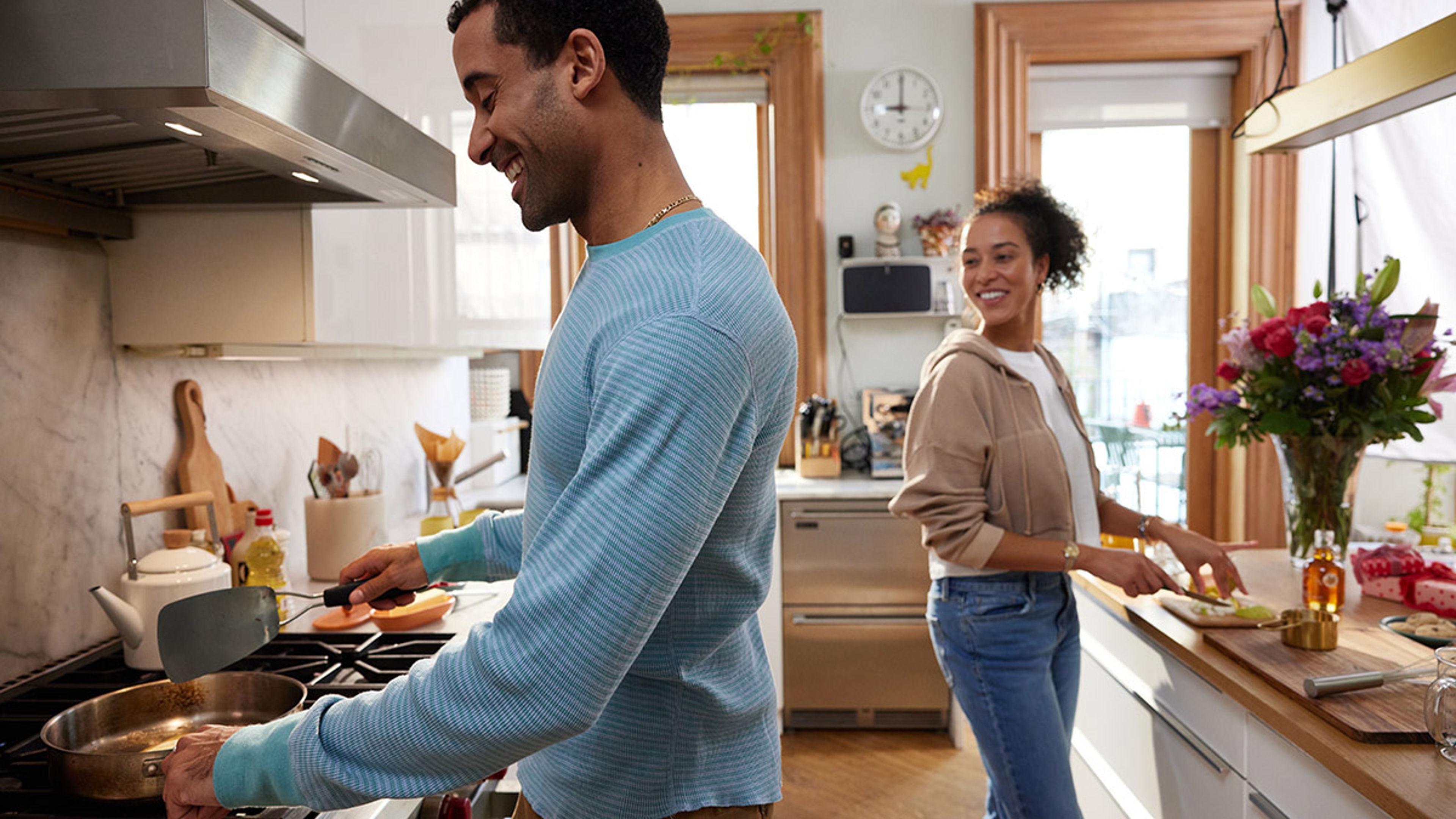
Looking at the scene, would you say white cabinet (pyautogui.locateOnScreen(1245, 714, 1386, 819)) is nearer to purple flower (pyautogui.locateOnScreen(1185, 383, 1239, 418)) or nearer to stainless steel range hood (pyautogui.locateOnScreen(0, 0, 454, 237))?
purple flower (pyautogui.locateOnScreen(1185, 383, 1239, 418))

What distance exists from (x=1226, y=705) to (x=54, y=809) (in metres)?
1.51

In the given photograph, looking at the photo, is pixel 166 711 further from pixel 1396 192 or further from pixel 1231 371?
pixel 1396 192

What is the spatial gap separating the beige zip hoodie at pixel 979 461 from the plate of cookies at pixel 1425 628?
1.74ft

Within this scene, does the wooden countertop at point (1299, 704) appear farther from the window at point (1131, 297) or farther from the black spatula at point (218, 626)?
the window at point (1131, 297)

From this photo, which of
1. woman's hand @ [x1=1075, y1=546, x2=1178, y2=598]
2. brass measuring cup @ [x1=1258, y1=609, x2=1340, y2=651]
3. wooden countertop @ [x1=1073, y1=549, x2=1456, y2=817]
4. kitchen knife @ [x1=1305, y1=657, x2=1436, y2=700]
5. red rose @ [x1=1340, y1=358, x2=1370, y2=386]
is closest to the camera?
wooden countertop @ [x1=1073, y1=549, x2=1456, y2=817]

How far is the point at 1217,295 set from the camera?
3.77m

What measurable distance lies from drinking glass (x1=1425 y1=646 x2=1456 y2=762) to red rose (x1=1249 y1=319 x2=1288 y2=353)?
2.96 feet

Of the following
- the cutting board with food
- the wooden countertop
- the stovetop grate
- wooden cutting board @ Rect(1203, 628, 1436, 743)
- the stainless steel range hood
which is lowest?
the wooden countertop

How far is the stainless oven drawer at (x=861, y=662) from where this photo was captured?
3.25 m

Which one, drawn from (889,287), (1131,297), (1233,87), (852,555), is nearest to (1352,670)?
(852,555)

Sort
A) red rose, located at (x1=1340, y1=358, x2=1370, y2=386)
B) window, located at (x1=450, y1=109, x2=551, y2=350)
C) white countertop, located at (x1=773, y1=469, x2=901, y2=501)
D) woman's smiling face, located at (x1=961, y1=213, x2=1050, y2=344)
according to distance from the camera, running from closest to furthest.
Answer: red rose, located at (x1=1340, y1=358, x2=1370, y2=386), woman's smiling face, located at (x1=961, y1=213, x2=1050, y2=344), window, located at (x1=450, y1=109, x2=551, y2=350), white countertop, located at (x1=773, y1=469, x2=901, y2=501)

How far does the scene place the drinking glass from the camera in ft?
3.66

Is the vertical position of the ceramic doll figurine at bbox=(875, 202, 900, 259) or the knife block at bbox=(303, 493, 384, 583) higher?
the ceramic doll figurine at bbox=(875, 202, 900, 259)

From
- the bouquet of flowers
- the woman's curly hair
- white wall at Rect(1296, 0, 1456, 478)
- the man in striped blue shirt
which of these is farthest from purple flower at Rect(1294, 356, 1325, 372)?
the man in striped blue shirt
